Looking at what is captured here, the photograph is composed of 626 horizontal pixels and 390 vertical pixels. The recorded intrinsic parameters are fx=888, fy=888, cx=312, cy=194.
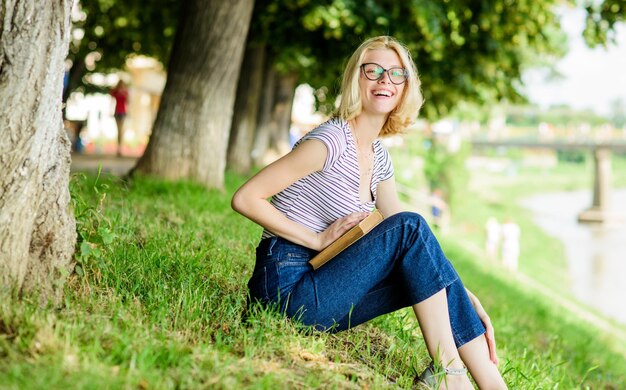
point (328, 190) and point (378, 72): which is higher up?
point (378, 72)

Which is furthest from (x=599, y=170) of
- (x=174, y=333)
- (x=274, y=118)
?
(x=174, y=333)

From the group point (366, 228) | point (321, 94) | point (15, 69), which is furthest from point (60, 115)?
point (321, 94)


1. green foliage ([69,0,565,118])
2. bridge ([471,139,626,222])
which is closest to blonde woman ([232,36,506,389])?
green foliage ([69,0,565,118])

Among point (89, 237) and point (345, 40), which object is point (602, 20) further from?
point (89, 237)

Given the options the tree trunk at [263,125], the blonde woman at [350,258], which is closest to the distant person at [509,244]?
the tree trunk at [263,125]

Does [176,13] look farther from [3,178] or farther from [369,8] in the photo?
[3,178]

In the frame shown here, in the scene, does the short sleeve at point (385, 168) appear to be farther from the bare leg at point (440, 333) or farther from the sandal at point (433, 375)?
the sandal at point (433, 375)

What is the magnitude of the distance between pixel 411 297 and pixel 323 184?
616 mm

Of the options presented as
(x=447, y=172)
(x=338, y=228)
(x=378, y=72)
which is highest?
(x=378, y=72)

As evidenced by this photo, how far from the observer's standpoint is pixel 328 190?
12.5 ft

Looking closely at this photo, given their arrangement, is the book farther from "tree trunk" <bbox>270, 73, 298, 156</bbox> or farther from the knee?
"tree trunk" <bbox>270, 73, 298, 156</bbox>

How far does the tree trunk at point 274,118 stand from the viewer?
16.5 metres

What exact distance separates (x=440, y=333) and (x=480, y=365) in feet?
0.87

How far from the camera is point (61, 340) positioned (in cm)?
297
